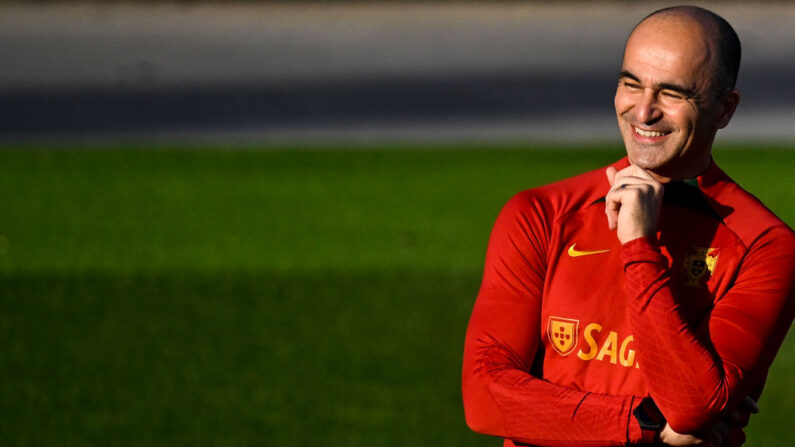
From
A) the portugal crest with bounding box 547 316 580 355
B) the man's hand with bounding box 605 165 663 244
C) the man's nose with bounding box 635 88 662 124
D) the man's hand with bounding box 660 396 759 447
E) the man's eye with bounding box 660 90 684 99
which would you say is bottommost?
the man's hand with bounding box 660 396 759 447

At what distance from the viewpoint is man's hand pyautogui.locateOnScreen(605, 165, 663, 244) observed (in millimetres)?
2238

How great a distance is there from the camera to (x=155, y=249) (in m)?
9.48

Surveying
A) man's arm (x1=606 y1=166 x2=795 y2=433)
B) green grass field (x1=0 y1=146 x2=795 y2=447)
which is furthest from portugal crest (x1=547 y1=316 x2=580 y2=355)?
green grass field (x1=0 y1=146 x2=795 y2=447)

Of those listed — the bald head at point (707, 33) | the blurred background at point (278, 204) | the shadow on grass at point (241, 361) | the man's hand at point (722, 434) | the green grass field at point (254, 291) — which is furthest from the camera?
the blurred background at point (278, 204)

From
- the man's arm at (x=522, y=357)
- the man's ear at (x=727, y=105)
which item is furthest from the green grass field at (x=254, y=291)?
the man's ear at (x=727, y=105)

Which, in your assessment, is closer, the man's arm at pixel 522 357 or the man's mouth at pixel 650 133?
the man's mouth at pixel 650 133

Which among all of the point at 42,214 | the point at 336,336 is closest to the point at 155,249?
the point at 42,214

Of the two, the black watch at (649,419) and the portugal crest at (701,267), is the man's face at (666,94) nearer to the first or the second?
the portugal crest at (701,267)

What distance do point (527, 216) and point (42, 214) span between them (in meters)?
8.73

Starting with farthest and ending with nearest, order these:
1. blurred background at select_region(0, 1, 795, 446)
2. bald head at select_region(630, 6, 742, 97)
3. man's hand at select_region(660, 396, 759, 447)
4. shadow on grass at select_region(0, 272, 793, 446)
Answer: blurred background at select_region(0, 1, 795, 446), shadow on grass at select_region(0, 272, 793, 446), man's hand at select_region(660, 396, 759, 447), bald head at select_region(630, 6, 742, 97)

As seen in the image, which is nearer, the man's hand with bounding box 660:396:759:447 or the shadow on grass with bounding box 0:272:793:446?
the man's hand with bounding box 660:396:759:447

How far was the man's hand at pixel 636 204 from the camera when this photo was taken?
2238 mm

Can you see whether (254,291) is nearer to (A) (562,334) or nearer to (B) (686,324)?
(A) (562,334)

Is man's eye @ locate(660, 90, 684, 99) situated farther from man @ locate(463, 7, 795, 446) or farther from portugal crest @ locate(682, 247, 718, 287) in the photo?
portugal crest @ locate(682, 247, 718, 287)
